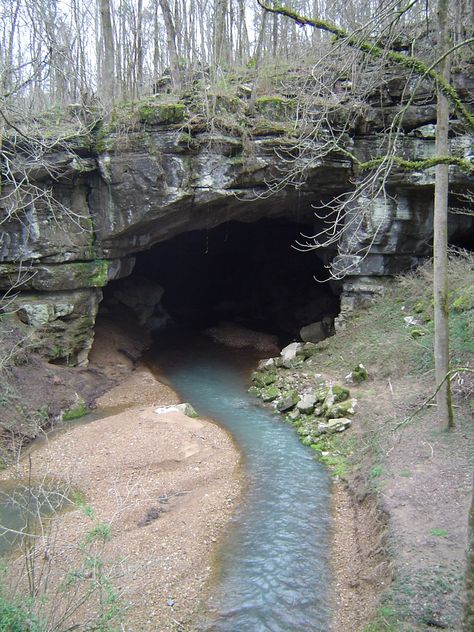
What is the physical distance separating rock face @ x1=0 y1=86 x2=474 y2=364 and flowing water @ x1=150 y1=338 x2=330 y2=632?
593 centimetres

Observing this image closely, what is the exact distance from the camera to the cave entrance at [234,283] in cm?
2447

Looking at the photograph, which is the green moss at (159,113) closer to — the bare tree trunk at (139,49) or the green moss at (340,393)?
the bare tree trunk at (139,49)

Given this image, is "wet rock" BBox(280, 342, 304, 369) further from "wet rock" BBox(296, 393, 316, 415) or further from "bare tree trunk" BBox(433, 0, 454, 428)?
"bare tree trunk" BBox(433, 0, 454, 428)

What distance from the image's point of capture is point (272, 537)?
8.92m

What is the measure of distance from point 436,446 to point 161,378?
11.2m

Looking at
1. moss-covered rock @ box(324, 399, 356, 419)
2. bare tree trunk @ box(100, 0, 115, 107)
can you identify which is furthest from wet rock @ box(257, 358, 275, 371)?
bare tree trunk @ box(100, 0, 115, 107)

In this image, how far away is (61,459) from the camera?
11.8m

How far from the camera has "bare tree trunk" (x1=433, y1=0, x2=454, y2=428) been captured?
833 centimetres

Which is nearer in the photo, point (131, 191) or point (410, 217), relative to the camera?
point (131, 191)

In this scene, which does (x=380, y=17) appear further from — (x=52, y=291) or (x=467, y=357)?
(x=52, y=291)

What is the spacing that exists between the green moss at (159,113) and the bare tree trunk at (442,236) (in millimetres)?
8929

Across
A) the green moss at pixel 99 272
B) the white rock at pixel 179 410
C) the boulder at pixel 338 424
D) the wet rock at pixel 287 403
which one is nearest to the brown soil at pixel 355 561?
the boulder at pixel 338 424

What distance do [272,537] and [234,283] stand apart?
22106mm

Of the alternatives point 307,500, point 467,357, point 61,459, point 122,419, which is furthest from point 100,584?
point 467,357
